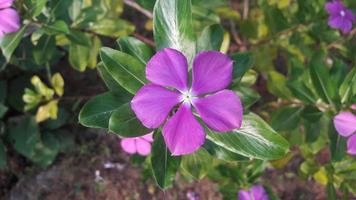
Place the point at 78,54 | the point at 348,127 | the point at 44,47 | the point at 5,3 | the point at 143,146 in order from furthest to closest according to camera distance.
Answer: the point at 78,54
the point at 44,47
the point at 143,146
the point at 348,127
the point at 5,3

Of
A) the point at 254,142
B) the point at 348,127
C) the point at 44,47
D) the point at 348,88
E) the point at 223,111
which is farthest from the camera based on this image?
the point at 44,47

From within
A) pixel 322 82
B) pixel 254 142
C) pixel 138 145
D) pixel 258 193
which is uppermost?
pixel 254 142

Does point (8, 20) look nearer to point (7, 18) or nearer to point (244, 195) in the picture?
point (7, 18)

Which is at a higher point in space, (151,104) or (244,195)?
(151,104)

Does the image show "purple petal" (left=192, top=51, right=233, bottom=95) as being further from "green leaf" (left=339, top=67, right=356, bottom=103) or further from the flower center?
"green leaf" (left=339, top=67, right=356, bottom=103)

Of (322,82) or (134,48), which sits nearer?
(134,48)

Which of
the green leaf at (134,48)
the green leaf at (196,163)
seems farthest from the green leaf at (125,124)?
the green leaf at (196,163)

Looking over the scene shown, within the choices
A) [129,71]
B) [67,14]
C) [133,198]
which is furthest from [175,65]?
[133,198]

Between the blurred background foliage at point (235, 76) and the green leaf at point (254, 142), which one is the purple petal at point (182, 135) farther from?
the blurred background foliage at point (235, 76)

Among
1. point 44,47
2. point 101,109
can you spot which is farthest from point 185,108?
point 44,47
